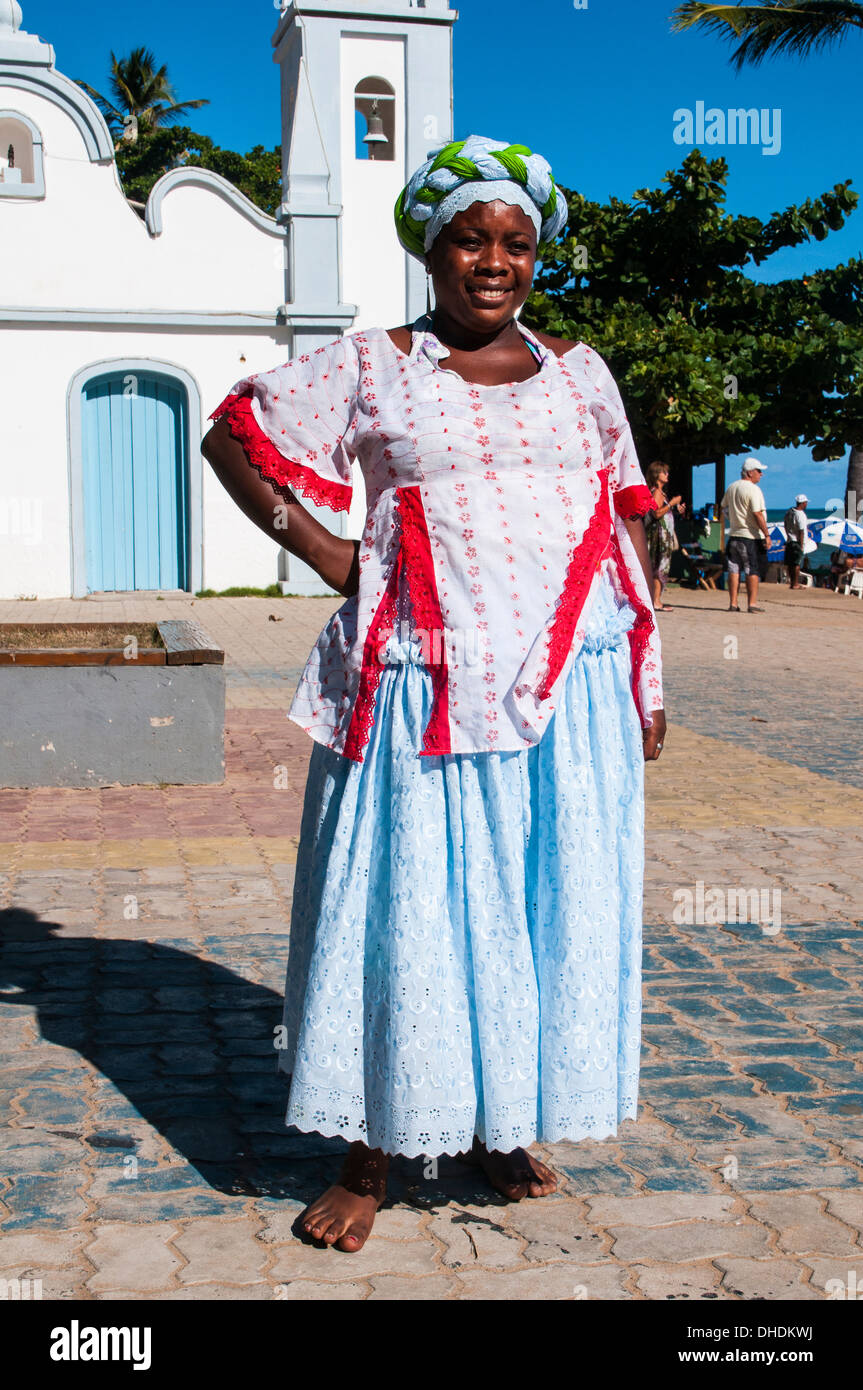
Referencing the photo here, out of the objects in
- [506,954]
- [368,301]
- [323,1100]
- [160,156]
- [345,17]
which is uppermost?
[160,156]

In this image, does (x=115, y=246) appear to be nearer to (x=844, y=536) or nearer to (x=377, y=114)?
(x=377, y=114)

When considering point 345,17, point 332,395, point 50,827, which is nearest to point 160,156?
point 345,17

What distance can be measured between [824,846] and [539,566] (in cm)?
368

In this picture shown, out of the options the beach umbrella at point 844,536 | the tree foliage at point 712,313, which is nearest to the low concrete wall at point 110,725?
the tree foliage at point 712,313

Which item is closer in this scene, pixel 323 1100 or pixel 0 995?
pixel 323 1100

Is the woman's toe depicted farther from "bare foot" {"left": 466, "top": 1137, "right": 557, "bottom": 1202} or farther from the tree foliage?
the tree foliage

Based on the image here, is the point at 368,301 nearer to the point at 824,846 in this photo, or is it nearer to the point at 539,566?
the point at 824,846

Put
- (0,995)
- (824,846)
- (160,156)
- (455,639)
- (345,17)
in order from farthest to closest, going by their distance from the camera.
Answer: (160,156) → (345,17) → (824,846) → (0,995) → (455,639)

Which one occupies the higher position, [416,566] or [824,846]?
[416,566]

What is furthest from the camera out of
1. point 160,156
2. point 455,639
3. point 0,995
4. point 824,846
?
point 160,156

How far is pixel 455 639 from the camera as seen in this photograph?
2.57 m

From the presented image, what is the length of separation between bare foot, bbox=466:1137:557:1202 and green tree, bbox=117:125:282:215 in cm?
3666

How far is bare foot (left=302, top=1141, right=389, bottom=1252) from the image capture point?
8.48 feet

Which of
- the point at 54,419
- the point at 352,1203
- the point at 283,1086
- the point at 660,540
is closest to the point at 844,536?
the point at 660,540
